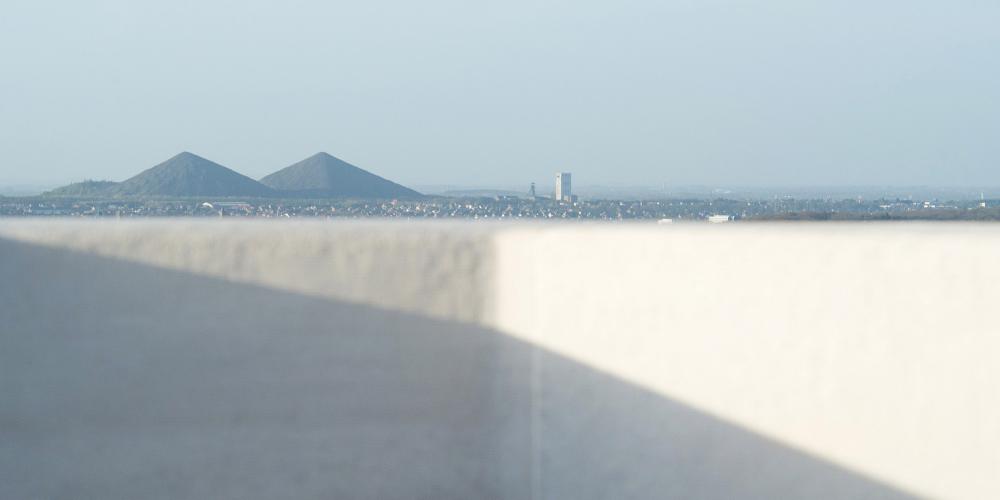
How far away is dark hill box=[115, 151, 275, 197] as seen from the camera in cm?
3127

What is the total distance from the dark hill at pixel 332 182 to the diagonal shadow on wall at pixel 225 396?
27.1m

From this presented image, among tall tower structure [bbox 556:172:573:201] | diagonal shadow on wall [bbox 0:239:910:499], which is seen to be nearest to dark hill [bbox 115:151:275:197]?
tall tower structure [bbox 556:172:573:201]

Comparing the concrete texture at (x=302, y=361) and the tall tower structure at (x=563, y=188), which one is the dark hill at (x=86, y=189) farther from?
the concrete texture at (x=302, y=361)

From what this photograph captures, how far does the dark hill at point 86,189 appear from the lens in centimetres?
3262

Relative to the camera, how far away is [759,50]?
3155 inches

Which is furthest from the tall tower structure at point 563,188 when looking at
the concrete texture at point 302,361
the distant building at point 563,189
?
the concrete texture at point 302,361

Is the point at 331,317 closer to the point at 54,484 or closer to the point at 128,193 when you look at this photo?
the point at 54,484

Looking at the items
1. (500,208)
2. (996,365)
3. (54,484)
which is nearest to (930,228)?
(996,365)

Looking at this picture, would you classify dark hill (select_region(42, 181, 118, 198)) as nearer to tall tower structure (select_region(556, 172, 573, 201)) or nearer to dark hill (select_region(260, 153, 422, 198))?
dark hill (select_region(260, 153, 422, 198))

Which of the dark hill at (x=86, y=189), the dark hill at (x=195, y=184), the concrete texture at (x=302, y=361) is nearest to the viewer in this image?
the concrete texture at (x=302, y=361)

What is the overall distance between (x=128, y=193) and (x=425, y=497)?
102 ft

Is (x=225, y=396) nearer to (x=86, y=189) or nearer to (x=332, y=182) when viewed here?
(x=332, y=182)

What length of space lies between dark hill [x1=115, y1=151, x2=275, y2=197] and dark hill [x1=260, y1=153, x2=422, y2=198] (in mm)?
1021

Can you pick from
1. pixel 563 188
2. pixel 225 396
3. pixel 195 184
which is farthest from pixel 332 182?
pixel 225 396
